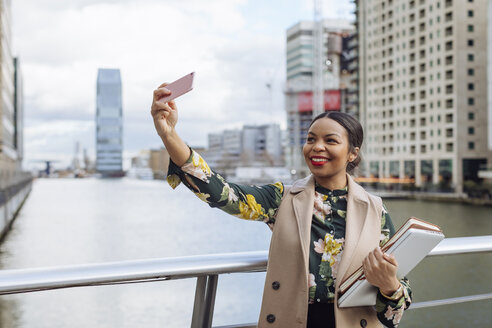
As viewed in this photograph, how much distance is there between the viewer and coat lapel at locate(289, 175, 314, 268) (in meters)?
1.50

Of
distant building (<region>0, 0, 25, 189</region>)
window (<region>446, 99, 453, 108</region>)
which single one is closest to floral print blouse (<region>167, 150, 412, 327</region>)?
distant building (<region>0, 0, 25, 189</region>)

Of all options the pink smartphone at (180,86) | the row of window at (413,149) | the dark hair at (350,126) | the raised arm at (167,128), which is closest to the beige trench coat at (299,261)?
the dark hair at (350,126)

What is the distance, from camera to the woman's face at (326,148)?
1600 mm

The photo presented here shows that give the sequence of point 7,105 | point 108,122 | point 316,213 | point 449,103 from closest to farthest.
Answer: point 316,213, point 7,105, point 449,103, point 108,122

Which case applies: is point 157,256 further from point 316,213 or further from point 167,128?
point 167,128

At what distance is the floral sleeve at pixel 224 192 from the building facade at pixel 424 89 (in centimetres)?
5819

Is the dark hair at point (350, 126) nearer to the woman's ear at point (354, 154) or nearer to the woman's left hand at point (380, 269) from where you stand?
the woman's ear at point (354, 154)

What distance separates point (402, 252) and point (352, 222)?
198 mm

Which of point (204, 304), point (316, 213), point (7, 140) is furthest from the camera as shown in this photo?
point (7, 140)

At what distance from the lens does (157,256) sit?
106ft

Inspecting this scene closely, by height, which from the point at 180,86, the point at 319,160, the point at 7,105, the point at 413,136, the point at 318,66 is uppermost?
the point at 318,66

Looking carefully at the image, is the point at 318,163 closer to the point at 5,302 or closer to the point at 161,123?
the point at 161,123

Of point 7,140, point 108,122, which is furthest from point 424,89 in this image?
point 108,122

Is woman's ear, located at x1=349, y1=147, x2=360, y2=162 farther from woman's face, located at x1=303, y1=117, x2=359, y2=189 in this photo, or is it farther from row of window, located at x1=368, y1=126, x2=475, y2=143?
row of window, located at x1=368, y1=126, x2=475, y2=143
